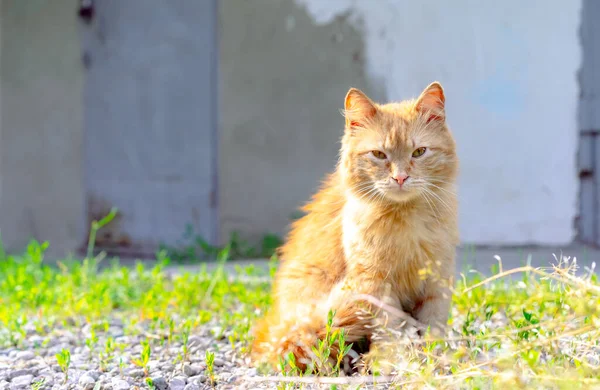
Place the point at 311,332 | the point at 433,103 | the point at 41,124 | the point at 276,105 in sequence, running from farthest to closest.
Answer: the point at 41,124, the point at 276,105, the point at 433,103, the point at 311,332

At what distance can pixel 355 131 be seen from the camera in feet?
8.57

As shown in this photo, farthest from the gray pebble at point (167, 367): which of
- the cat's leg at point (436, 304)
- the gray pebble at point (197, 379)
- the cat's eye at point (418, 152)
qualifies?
the cat's eye at point (418, 152)

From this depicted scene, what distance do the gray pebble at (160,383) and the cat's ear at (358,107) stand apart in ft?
3.88

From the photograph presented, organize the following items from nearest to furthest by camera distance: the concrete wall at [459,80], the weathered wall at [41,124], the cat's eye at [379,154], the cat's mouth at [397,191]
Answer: the cat's mouth at [397,191] → the cat's eye at [379,154] → the concrete wall at [459,80] → the weathered wall at [41,124]

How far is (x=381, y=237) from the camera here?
8.03 ft

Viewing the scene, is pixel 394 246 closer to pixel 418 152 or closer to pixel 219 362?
pixel 418 152

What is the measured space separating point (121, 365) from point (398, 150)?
51.0 inches

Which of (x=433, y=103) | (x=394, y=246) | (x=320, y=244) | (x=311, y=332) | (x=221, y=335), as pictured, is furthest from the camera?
(x=221, y=335)

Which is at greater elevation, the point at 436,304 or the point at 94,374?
the point at 436,304

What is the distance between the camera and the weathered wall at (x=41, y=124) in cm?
655

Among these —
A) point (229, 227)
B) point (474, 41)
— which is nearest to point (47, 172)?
point (229, 227)

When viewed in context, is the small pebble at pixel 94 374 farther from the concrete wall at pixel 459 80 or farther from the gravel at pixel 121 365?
the concrete wall at pixel 459 80

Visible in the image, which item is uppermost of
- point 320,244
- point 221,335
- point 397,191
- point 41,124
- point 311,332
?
point 41,124

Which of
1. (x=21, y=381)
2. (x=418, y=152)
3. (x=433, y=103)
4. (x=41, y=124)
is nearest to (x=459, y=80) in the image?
(x=433, y=103)
